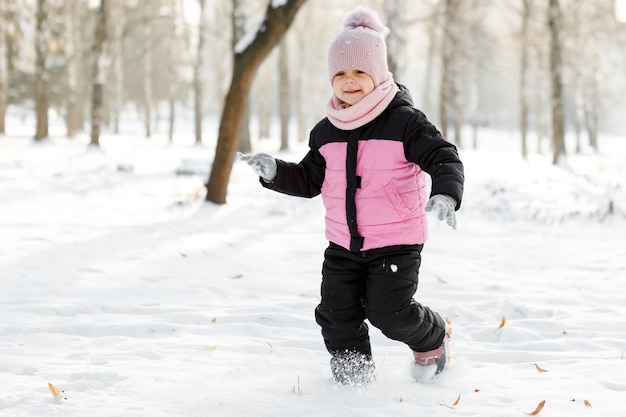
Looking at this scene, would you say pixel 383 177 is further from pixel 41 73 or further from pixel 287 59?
pixel 287 59

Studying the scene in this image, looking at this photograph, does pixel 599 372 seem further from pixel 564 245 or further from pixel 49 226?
pixel 49 226

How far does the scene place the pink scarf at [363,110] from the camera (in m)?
2.57

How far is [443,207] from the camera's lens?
86.4 inches

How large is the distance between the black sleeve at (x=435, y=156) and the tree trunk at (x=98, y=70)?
624 inches

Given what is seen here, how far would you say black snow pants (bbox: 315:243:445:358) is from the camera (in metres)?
2.54

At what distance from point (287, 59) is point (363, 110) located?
25.9 meters

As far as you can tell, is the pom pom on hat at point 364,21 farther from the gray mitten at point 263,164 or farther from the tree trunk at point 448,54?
the tree trunk at point 448,54

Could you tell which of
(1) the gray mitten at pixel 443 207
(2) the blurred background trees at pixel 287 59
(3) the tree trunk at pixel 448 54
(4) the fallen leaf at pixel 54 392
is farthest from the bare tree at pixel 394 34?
(4) the fallen leaf at pixel 54 392

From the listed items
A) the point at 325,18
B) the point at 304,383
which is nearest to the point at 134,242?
the point at 304,383

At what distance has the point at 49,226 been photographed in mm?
6508

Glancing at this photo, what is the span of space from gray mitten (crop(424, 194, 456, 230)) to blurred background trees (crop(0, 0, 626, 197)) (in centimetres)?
564

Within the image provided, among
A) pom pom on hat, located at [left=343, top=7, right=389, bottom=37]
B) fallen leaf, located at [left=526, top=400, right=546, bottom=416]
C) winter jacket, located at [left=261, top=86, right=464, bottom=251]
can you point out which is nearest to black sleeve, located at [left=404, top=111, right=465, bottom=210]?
winter jacket, located at [left=261, top=86, right=464, bottom=251]

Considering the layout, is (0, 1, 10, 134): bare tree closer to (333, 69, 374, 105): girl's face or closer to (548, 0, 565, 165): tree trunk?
(548, 0, 565, 165): tree trunk

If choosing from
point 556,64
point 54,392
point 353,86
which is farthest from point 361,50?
point 556,64
